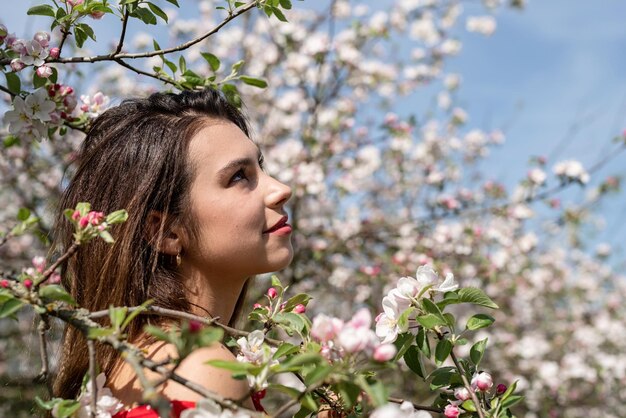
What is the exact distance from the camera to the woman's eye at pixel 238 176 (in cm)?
156

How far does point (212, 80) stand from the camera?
1.88m

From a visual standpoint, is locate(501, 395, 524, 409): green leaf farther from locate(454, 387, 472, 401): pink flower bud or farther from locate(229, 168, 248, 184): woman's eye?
locate(229, 168, 248, 184): woman's eye

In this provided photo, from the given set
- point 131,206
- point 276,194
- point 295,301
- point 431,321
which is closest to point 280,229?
point 276,194

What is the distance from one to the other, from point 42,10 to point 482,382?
4.03 ft

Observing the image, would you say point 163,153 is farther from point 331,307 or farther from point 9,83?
point 331,307

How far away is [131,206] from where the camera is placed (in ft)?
5.07

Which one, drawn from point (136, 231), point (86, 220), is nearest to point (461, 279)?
point (136, 231)

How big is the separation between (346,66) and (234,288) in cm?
344

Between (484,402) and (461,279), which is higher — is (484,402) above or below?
above

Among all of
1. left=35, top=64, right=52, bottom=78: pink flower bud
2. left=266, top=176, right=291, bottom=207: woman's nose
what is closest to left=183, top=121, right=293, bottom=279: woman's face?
left=266, top=176, right=291, bottom=207: woman's nose

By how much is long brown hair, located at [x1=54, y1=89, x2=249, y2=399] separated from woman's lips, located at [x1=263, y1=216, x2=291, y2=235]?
18 centimetres

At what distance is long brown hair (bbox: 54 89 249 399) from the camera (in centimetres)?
151

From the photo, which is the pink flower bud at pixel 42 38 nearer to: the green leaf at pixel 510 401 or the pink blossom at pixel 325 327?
the pink blossom at pixel 325 327

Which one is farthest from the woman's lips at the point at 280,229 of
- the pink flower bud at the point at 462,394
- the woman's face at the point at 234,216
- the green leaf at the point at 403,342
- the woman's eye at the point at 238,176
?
the pink flower bud at the point at 462,394
